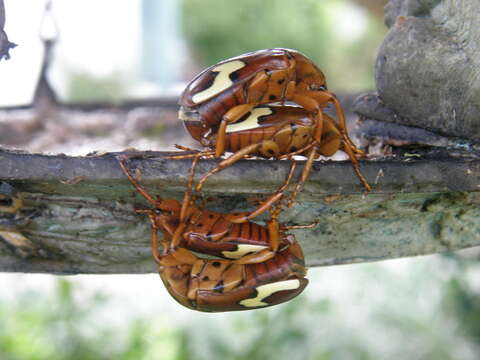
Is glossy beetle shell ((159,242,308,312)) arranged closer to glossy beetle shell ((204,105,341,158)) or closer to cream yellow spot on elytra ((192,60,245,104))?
glossy beetle shell ((204,105,341,158))

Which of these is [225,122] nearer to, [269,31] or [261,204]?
[261,204]

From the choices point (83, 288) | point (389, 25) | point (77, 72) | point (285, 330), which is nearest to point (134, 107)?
point (83, 288)

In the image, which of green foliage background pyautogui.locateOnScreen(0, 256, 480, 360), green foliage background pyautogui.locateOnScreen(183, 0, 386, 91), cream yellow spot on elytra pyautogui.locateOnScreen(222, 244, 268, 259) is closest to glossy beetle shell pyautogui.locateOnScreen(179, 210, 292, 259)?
cream yellow spot on elytra pyautogui.locateOnScreen(222, 244, 268, 259)

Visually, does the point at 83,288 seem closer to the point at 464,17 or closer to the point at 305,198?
the point at 305,198

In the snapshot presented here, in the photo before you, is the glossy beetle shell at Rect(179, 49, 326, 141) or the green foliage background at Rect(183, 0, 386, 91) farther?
the green foliage background at Rect(183, 0, 386, 91)

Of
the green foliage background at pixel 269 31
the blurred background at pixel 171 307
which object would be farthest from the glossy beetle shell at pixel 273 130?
the green foliage background at pixel 269 31

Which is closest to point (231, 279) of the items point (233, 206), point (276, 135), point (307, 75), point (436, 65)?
point (233, 206)
